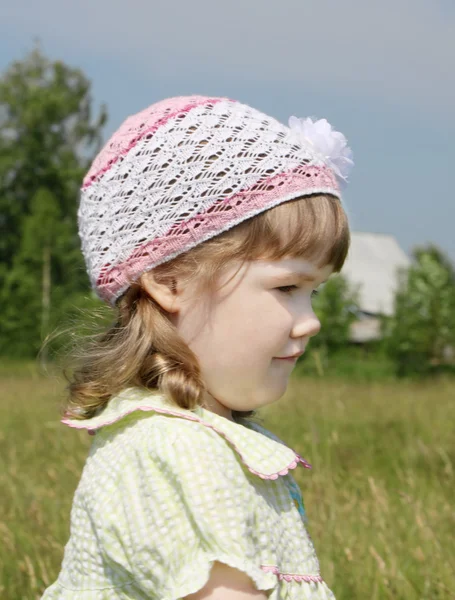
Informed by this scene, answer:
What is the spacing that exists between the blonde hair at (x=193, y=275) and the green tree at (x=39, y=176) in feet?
88.6

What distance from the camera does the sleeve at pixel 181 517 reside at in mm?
1519

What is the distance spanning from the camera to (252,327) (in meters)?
1.78

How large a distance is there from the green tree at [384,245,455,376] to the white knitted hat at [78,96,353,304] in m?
22.4

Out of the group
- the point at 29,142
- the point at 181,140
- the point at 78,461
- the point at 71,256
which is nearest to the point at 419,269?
the point at 71,256

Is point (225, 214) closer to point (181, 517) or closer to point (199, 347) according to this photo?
point (199, 347)

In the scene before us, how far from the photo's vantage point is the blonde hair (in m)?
1.79

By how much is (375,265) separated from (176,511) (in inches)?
1745

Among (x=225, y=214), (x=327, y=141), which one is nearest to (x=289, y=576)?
(x=225, y=214)

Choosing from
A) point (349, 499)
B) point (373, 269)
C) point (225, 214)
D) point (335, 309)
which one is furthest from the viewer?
point (373, 269)

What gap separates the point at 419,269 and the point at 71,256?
1184cm

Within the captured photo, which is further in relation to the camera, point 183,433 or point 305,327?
point 305,327

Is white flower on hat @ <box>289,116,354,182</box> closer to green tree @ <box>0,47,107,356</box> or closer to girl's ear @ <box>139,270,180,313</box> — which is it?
girl's ear @ <box>139,270,180,313</box>

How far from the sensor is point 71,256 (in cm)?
2977

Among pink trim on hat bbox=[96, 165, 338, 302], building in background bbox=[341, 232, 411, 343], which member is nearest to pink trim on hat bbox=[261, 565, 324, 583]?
pink trim on hat bbox=[96, 165, 338, 302]
